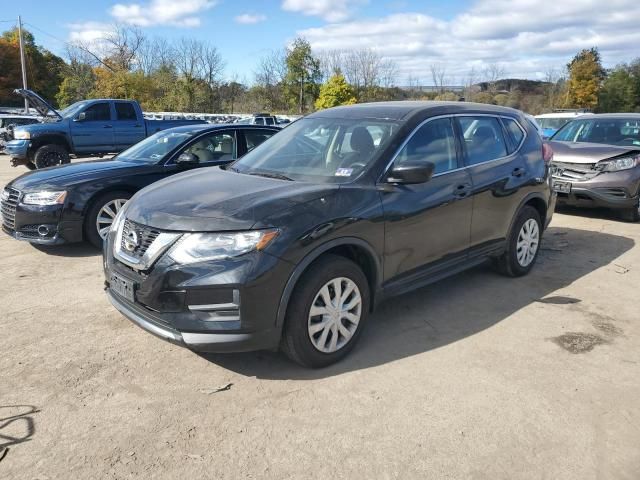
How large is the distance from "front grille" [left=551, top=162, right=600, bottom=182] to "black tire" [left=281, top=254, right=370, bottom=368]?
580cm

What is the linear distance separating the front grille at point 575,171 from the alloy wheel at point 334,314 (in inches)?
225

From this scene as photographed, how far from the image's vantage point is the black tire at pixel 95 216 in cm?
620

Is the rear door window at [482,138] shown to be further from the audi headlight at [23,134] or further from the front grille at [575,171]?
the audi headlight at [23,134]

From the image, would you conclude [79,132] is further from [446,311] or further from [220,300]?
[220,300]

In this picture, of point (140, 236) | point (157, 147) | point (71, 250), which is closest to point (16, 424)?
point (140, 236)

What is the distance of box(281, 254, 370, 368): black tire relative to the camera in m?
3.33

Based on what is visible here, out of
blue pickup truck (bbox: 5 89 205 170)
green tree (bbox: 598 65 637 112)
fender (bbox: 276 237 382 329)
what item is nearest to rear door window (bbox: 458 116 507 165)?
fender (bbox: 276 237 382 329)

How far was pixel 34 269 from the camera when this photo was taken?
18.9 feet

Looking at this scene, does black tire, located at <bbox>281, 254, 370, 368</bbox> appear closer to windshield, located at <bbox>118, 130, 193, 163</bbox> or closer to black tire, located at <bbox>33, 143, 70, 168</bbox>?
windshield, located at <bbox>118, 130, 193, 163</bbox>

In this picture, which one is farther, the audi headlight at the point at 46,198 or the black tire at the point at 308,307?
the audi headlight at the point at 46,198

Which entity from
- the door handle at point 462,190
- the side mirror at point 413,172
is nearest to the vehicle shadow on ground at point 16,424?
the side mirror at point 413,172

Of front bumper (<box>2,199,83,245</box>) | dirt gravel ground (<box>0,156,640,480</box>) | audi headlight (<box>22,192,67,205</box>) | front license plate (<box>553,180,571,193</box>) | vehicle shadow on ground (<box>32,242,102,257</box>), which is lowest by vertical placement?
dirt gravel ground (<box>0,156,640,480</box>)

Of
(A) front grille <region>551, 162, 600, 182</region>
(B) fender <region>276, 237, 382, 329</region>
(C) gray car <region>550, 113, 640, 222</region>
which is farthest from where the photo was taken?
(A) front grille <region>551, 162, 600, 182</region>

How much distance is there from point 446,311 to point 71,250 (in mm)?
4629
